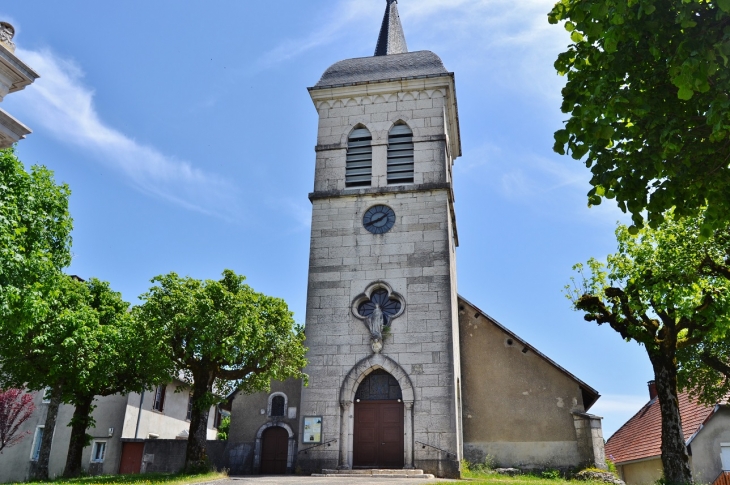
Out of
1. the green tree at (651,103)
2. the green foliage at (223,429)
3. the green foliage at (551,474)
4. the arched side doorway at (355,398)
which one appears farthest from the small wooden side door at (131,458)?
the green tree at (651,103)

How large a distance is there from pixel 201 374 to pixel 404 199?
917cm

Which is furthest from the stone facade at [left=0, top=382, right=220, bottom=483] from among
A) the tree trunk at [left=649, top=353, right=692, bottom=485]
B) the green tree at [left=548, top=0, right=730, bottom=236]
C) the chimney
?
the chimney

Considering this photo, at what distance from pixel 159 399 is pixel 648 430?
73.3ft

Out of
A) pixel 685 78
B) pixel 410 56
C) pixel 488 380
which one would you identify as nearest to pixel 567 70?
pixel 685 78

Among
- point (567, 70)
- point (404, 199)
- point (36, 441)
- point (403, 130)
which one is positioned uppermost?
point (403, 130)

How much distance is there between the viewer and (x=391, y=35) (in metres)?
27.2

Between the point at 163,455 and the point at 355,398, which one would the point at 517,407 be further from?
the point at 163,455

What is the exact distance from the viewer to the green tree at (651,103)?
19.5 feet

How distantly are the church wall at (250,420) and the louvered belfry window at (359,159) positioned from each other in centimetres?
741

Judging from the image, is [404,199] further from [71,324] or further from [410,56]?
[71,324]

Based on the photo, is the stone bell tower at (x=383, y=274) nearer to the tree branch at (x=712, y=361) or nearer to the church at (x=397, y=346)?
the church at (x=397, y=346)

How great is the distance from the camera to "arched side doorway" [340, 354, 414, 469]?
18.6 m

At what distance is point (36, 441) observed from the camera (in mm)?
27266

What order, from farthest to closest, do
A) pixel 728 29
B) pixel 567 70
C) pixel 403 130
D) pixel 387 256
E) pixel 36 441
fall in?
pixel 36 441 → pixel 403 130 → pixel 387 256 → pixel 567 70 → pixel 728 29
